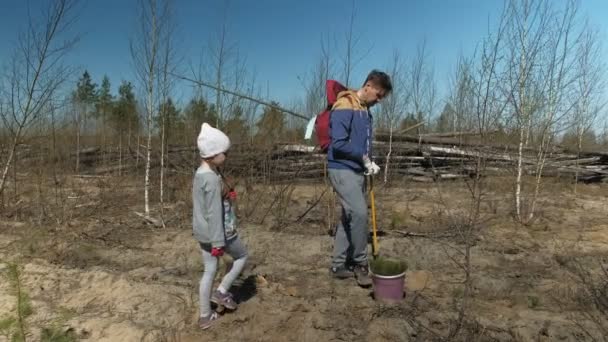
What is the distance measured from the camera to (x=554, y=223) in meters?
6.96

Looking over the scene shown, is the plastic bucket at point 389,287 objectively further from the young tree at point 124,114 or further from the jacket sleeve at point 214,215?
the young tree at point 124,114

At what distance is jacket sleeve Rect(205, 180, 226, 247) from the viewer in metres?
3.01

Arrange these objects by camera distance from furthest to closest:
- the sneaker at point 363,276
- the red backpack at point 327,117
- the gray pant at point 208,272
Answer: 1. the red backpack at point 327,117
2. the sneaker at point 363,276
3. the gray pant at point 208,272

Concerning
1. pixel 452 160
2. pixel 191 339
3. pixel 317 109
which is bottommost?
pixel 191 339

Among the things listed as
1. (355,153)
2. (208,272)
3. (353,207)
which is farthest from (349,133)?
(208,272)

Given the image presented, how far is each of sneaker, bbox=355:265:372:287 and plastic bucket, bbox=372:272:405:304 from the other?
33cm

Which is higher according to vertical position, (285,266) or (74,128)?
(74,128)

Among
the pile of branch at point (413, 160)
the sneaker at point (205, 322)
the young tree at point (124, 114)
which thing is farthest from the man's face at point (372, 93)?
the young tree at point (124, 114)

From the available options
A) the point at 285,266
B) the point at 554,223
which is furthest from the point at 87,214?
the point at 554,223

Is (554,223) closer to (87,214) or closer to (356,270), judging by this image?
(356,270)

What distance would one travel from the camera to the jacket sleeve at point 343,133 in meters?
3.70

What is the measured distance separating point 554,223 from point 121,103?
2174cm

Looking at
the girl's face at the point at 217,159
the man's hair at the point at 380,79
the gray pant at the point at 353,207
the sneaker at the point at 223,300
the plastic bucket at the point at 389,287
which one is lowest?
the sneaker at the point at 223,300

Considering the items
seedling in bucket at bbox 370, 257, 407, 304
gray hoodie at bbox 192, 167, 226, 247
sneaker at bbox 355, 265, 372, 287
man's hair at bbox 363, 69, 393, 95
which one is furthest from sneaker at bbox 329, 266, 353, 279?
man's hair at bbox 363, 69, 393, 95
